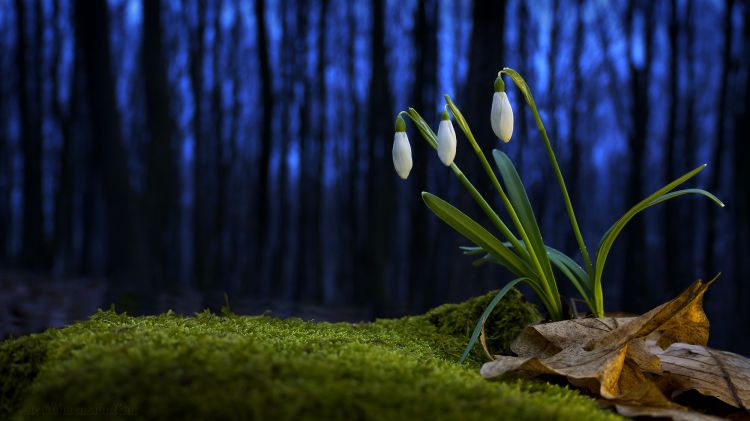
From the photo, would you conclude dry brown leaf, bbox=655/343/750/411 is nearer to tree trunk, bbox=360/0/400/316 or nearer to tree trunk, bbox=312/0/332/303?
tree trunk, bbox=360/0/400/316

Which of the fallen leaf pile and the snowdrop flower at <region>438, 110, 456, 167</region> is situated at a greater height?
the snowdrop flower at <region>438, 110, 456, 167</region>

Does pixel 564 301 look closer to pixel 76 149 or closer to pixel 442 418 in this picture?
pixel 442 418

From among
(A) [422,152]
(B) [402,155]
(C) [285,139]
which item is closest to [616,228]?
(B) [402,155]

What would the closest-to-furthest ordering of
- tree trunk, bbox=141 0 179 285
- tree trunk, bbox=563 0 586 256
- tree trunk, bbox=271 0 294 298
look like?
1. tree trunk, bbox=141 0 179 285
2. tree trunk, bbox=563 0 586 256
3. tree trunk, bbox=271 0 294 298

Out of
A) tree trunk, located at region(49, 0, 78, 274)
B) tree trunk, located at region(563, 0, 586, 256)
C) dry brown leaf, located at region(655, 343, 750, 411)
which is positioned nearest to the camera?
dry brown leaf, located at region(655, 343, 750, 411)

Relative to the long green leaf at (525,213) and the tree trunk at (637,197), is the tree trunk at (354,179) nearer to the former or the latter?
the tree trunk at (637,197)

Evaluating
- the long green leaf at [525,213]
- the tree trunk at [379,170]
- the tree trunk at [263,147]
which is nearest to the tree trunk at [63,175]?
the tree trunk at [263,147]

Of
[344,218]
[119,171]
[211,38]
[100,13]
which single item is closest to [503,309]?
[119,171]

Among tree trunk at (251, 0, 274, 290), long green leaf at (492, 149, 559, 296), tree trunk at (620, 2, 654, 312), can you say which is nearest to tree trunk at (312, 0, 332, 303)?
tree trunk at (251, 0, 274, 290)
